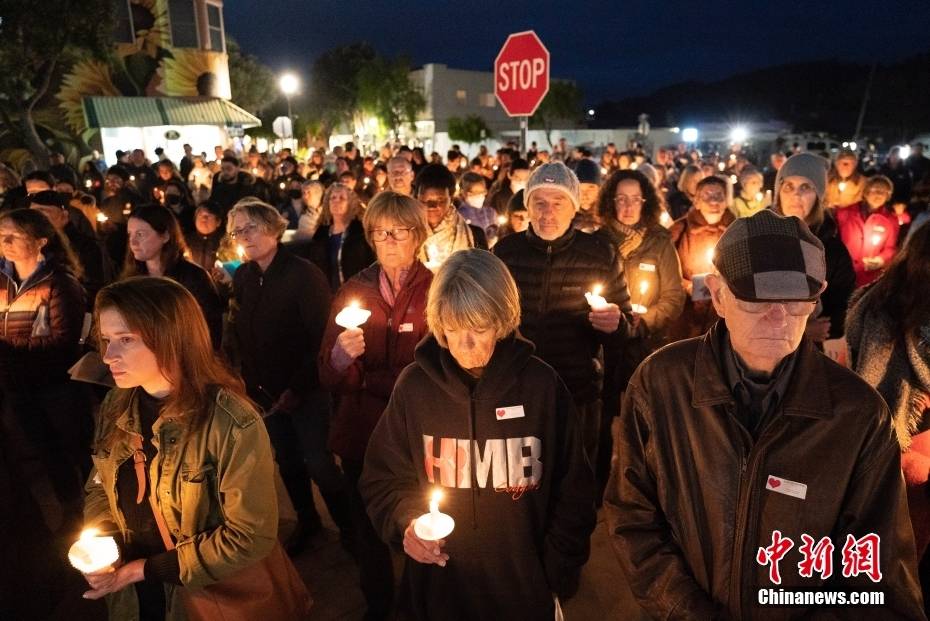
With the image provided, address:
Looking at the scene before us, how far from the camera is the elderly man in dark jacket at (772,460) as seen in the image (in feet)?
5.51

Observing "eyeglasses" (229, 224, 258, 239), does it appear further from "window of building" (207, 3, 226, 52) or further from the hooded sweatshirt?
"window of building" (207, 3, 226, 52)

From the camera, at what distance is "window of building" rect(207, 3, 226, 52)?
27.9 metres

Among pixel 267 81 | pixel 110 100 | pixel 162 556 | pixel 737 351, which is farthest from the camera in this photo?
pixel 267 81

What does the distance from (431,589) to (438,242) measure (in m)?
2.77

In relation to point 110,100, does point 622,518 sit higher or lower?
lower

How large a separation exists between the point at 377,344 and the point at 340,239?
8.74 feet

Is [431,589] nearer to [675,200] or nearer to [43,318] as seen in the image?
[43,318]

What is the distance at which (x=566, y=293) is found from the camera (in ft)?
11.5

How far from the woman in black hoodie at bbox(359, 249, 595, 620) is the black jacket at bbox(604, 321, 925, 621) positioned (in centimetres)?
41

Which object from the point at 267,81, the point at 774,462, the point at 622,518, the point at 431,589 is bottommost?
the point at 431,589

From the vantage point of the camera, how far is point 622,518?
202 centimetres

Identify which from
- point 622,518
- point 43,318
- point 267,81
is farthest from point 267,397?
point 267,81

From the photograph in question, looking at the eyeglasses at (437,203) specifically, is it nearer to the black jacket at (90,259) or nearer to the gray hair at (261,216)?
the gray hair at (261,216)

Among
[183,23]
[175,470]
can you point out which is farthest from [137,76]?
[175,470]
